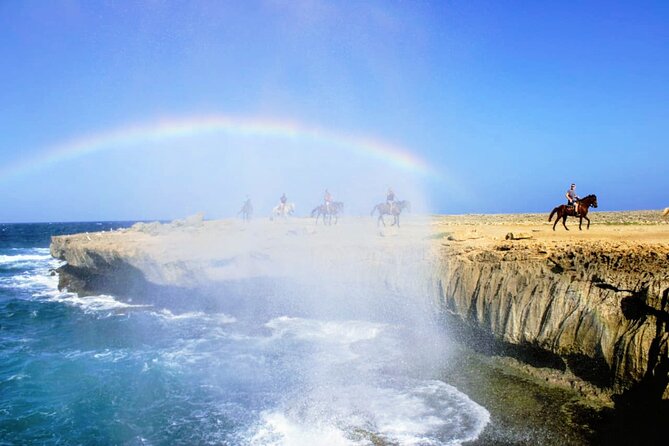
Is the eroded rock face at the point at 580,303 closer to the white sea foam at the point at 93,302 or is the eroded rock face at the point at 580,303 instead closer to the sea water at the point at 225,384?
the sea water at the point at 225,384

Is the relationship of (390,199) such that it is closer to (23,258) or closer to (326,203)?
(326,203)

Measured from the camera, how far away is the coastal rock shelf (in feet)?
40.9

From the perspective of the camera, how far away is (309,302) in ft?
76.2

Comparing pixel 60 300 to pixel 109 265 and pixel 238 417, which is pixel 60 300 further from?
pixel 238 417

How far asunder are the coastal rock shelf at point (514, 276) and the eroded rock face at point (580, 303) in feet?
0.10

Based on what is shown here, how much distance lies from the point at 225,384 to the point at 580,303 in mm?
13310

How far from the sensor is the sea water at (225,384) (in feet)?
39.1

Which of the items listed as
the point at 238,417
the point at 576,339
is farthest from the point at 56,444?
the point at 576,339

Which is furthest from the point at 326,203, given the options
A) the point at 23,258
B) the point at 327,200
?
the point at 23,258

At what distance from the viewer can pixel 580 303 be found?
45.0 ft

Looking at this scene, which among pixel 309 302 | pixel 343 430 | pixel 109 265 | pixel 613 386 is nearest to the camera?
pixel 343 430

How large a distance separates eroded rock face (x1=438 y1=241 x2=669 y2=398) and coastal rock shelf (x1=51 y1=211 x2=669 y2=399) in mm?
32

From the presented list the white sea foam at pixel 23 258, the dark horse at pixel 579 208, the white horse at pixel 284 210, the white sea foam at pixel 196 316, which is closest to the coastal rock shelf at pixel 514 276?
the white sea foam at pixel 196 316

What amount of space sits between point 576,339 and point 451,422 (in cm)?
544
